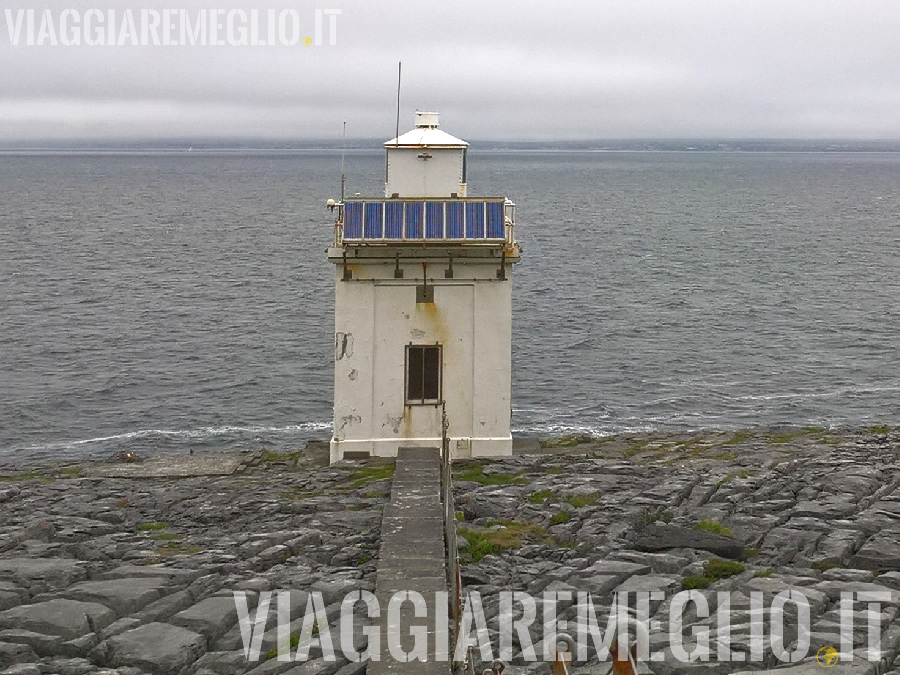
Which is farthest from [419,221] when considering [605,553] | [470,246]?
[605,553]

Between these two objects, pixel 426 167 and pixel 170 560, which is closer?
pixel 170 560

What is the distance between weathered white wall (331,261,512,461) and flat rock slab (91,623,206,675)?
33.6 ft

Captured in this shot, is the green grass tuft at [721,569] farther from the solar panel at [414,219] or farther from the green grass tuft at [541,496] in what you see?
the solar panel at [414,219]

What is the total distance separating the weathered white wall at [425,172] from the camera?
2414 centimetres

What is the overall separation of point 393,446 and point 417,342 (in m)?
2.34

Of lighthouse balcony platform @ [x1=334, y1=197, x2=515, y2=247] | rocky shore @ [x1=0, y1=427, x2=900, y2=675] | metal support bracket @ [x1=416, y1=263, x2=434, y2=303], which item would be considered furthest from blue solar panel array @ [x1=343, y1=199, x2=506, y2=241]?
rocky shore @ [x1=0, y1=427, x2=900, y2=675]

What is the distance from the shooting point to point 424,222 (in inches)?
892

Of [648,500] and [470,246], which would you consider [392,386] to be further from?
[648,500]

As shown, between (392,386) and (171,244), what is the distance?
71.6 meters

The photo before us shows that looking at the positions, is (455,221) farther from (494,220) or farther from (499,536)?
(499,536)

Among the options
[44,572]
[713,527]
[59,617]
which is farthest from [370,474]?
[59,617]

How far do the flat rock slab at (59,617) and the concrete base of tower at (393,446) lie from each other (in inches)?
384

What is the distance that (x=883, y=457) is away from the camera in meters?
22.5

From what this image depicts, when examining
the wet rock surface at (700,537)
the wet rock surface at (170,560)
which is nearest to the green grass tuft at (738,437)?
the wet rock surface at (700,537)
